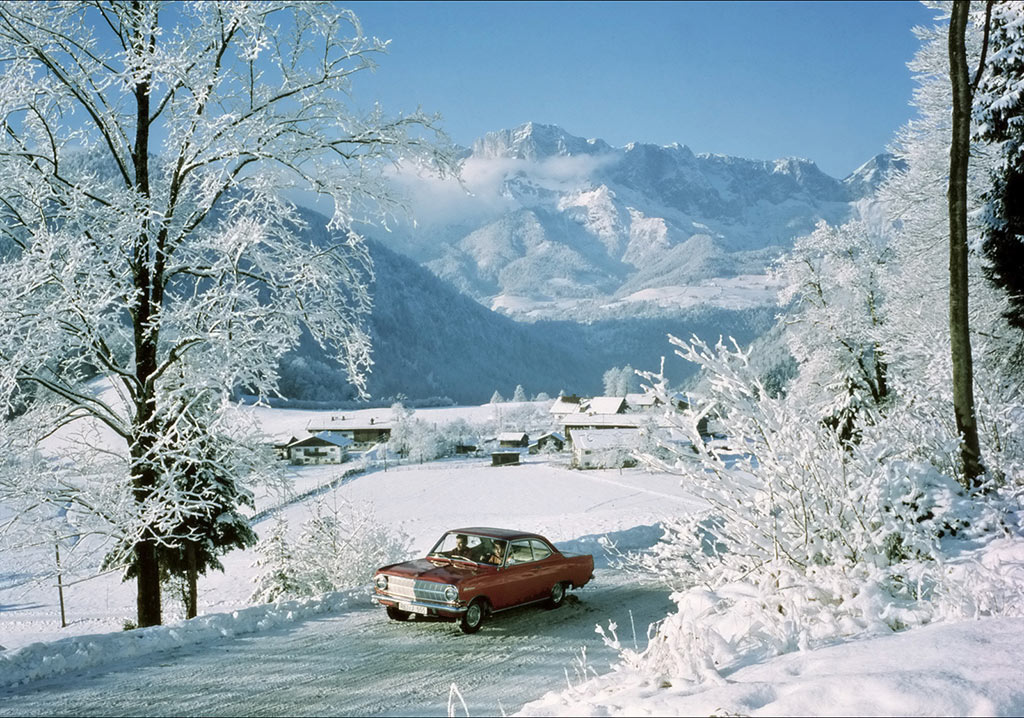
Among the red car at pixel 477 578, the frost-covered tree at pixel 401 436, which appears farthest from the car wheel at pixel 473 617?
the frost-covered tree at pixel 401 436

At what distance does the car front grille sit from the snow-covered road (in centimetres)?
49

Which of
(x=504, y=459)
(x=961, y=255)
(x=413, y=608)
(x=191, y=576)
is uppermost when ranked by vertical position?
(x=961, y=255)

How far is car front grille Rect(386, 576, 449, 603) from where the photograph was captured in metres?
9.12

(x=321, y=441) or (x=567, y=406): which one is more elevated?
(x=567, y=406)

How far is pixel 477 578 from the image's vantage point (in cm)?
941

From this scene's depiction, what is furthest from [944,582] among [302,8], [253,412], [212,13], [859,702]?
[212,13]

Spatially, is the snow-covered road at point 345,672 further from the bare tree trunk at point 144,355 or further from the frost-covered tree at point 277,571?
the frost-covered tree at point 277,571

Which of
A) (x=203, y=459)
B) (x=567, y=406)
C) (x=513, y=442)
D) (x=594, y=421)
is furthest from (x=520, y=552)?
(x=567, y=406)

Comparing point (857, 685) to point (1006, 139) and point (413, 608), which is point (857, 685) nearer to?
point (413, 608)

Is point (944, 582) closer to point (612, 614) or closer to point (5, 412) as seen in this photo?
point (612, 614)

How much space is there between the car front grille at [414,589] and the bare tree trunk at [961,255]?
292 inches

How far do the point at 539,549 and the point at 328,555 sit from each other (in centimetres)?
774

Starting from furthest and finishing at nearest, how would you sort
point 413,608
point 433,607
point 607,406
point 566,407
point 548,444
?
1. point 566,407
2. point 607,406
3. point 548,444
4. point 413,608
5. point 433,607

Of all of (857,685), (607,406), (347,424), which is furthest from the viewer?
(607,406)
